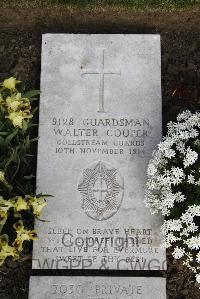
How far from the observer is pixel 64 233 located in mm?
3926

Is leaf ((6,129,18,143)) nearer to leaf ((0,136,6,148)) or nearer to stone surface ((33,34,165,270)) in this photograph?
leaf ((0,136,6,148))

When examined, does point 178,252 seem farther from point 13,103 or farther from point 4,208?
point 13,103

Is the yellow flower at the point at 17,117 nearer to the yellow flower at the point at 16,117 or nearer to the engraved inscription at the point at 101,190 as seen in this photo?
the yellow flower at the point at 16,117

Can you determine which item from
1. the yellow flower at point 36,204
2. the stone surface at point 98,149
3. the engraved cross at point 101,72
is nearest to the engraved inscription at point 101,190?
the stone surface at point 98,149

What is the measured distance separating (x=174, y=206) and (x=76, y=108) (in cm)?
124

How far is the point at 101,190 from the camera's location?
400cm

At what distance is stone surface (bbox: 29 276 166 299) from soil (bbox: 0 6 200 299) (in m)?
1.43

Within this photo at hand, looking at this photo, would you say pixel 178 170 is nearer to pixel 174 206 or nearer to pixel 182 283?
pixel 174 206

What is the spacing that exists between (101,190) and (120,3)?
198 centimetres

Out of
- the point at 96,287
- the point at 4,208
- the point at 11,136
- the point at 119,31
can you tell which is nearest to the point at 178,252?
the point at 96,287

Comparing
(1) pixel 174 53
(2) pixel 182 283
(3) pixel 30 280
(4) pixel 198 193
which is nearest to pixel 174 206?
(4) pixel 198 193

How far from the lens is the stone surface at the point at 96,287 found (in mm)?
3768

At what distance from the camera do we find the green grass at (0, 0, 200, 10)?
4697 mm

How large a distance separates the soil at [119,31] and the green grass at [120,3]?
0.06m
